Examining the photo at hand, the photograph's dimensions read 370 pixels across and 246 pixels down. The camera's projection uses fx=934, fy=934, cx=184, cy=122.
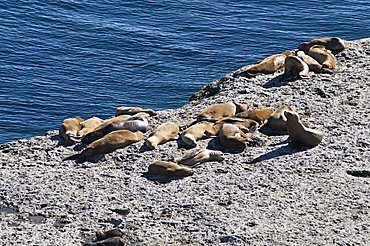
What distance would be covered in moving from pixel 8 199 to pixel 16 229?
0.67 metres

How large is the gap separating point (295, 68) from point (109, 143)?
3.09m

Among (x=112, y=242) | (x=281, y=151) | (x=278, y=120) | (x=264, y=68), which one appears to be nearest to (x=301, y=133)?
(x=281, y=151)

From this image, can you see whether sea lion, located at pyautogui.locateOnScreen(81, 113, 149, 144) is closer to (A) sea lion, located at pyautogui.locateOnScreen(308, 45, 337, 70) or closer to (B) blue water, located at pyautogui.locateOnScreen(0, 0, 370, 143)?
(A) sea lion, located at pyautogui.locateOnScreen(308, 45, 337, 70)

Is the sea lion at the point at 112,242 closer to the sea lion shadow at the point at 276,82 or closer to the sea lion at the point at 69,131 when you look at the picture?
the sea lion at the point at 69,131

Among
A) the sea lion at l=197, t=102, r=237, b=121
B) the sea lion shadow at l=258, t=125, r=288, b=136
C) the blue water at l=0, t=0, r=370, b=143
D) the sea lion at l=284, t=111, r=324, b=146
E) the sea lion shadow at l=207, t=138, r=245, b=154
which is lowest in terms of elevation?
the blue water at l=0, t=0, r=370, b=143

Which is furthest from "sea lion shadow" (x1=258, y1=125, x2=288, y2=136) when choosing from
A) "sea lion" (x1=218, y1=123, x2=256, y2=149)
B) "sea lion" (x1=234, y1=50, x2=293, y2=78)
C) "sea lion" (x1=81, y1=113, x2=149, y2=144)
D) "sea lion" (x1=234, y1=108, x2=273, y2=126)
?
"sea lion" (x1=234, y1=50, x2=293, y2=78)

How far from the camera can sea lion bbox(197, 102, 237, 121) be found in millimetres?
11117

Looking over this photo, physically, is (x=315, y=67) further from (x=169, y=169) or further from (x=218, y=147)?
(x=169, y=169)

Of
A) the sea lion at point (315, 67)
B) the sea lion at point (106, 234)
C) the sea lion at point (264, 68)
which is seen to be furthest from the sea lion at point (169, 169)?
the sea lion at point (315, 67)

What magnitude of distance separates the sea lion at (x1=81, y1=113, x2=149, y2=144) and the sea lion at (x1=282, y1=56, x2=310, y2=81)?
218cm

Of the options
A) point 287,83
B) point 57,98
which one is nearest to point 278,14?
point 57,98

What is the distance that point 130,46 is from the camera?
25.4 metres

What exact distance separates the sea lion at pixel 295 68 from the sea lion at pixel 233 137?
1.99 metres

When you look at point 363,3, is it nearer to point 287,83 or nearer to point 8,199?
point 287,83
